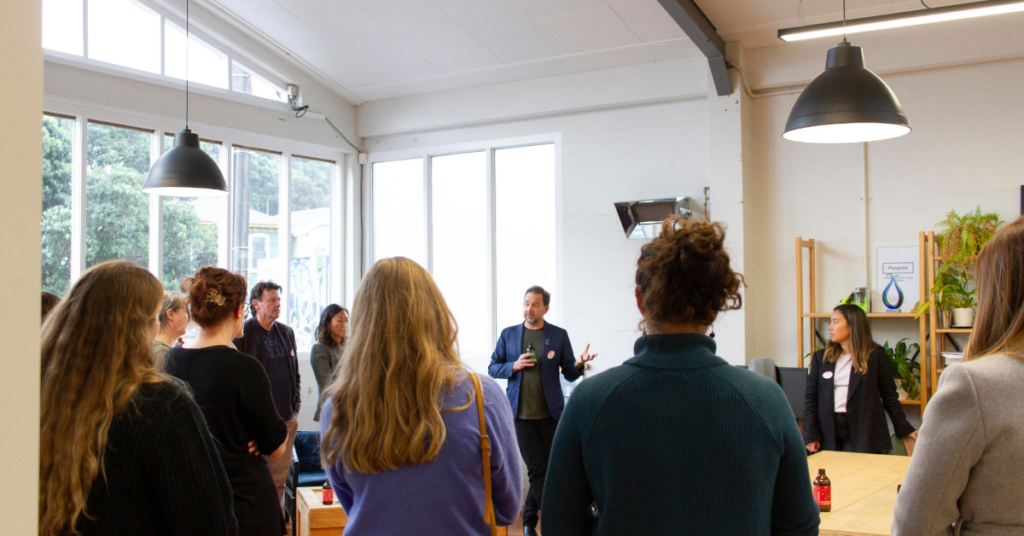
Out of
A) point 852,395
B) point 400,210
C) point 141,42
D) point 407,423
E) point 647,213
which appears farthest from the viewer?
point 400,210

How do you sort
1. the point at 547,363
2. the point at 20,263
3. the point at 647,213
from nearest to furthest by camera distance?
the point at 20,263
the point at 547,363
the point at 647,213

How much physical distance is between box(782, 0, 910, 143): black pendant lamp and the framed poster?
2.47 meters

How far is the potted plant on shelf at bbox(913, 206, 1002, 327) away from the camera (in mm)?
4707

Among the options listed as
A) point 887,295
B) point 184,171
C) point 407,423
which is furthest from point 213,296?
point 887,295

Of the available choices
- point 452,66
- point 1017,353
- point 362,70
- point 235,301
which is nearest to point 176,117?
point 362,70

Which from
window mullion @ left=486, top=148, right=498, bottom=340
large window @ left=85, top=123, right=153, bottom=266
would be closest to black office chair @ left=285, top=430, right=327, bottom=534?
large window @ left=85, top=123, right=153, bottom=266

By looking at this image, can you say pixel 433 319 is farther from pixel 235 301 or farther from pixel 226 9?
pixel 226 9

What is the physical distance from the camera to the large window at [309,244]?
6.77 metres

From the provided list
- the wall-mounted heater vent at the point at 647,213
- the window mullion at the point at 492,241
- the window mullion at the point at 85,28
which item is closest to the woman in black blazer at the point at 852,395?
the wall-mounted heater vent at the point at 647,213

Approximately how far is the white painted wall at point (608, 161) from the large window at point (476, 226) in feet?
0.85

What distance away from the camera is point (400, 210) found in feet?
23.6

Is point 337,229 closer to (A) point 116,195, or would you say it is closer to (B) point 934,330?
(A) point 116,195

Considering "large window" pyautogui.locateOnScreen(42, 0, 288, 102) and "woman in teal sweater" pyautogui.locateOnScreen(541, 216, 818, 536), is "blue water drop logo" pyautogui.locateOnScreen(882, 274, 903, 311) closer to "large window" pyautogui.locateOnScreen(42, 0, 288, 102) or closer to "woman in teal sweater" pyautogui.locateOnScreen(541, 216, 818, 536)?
"woman in teal sweater" pyautogui.locateOnScreen(541, 216, 818, 536)

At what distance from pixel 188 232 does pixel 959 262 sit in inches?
226
